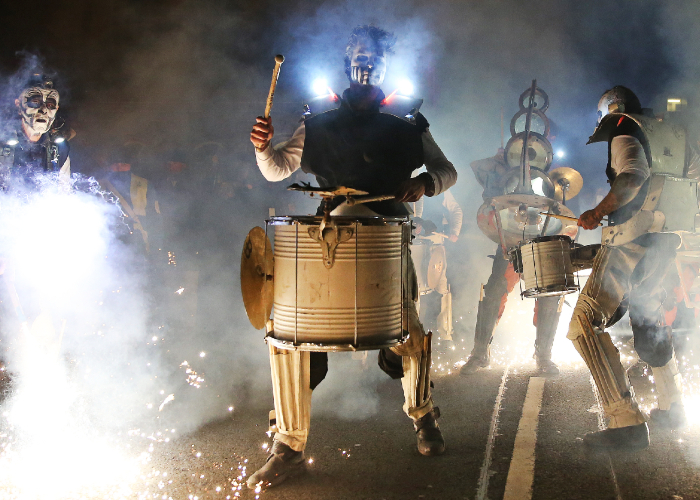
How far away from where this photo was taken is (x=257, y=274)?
10.2 feet

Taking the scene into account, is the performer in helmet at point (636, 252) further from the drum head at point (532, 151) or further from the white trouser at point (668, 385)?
the drum head at point (532, 151)

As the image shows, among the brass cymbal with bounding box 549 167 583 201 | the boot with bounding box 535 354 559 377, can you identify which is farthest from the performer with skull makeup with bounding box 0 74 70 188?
the brass cymbal with bounding box 549 167 583 201

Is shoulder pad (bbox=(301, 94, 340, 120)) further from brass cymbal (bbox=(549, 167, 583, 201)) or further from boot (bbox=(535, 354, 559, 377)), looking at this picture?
brass cymbal (bbox=(549, 167, 583, 201))

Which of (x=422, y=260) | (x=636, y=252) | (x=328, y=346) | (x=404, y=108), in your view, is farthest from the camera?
(x=422, y=260)

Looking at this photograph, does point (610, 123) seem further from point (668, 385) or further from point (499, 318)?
point (499, 318)

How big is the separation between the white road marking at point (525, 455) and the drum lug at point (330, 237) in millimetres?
1620

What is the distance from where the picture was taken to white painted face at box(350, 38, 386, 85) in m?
3.74

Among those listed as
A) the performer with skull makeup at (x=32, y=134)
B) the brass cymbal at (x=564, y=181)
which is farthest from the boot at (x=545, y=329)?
the performer with skull makeup at (x=32, y=134)

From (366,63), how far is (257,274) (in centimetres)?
172

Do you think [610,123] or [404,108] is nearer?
[404,108]

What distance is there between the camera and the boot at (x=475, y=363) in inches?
252

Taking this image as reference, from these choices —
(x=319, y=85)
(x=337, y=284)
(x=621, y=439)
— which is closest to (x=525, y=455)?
(x=621, y=439)

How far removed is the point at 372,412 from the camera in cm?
459

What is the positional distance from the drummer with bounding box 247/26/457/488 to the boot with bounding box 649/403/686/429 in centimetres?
190
